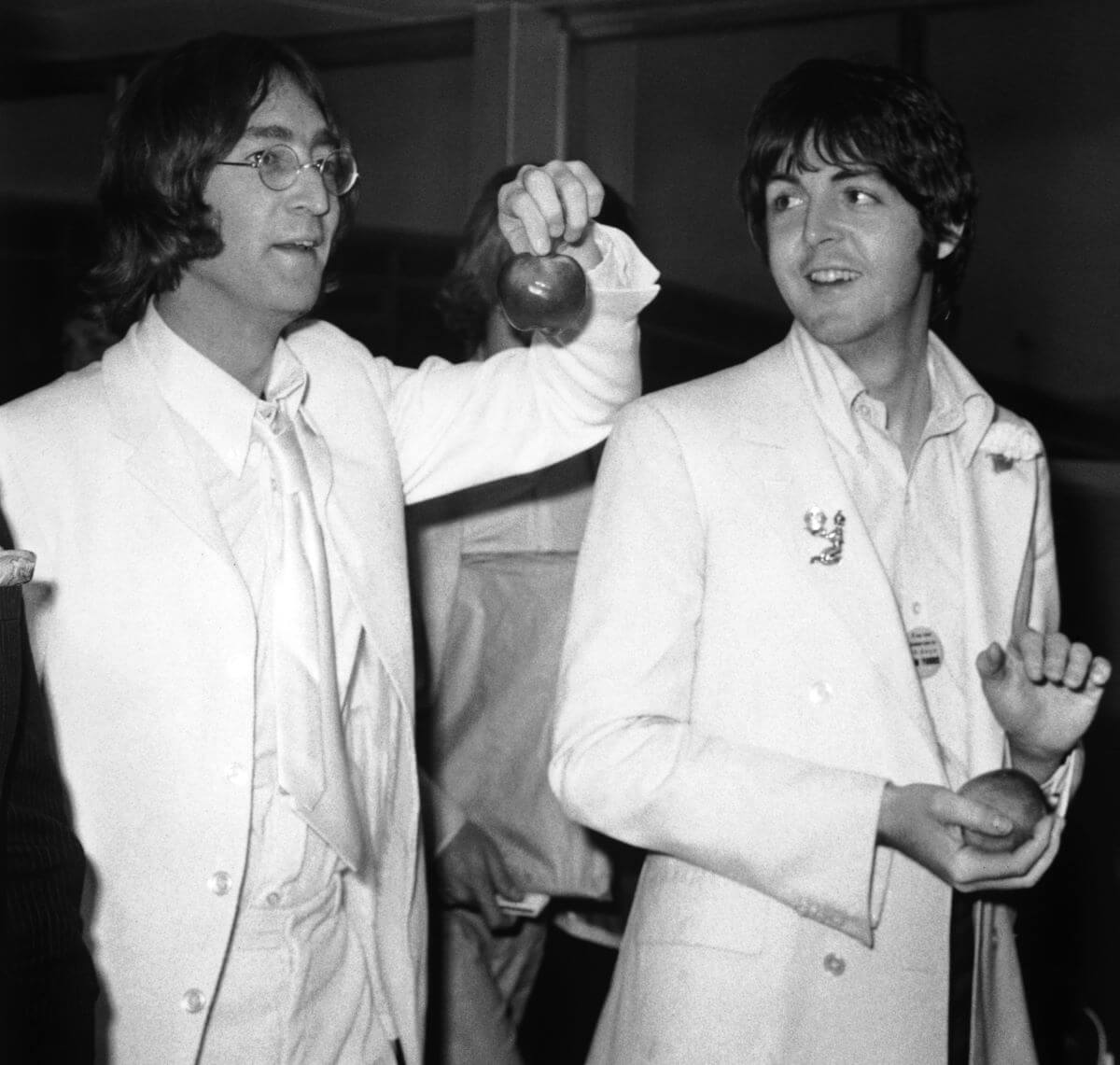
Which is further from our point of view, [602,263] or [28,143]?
[28,143]

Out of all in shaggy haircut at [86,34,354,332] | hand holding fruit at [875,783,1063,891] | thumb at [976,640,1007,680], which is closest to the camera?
hand holding fruit at [875,783,1063,891]

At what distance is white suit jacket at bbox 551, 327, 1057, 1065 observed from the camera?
170 centimetres

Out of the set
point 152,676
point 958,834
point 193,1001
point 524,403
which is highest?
point 524,403

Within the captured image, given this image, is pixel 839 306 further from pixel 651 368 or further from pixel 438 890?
pixel 651 368

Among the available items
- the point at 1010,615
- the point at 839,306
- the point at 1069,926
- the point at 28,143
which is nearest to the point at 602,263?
the point at 839,306

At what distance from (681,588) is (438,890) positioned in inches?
35.7

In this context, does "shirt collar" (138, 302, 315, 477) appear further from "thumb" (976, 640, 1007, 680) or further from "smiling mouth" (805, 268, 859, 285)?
"thumb" (976, 640, 1007, 680)

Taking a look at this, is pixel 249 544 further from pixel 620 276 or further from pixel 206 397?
pixel 620 276

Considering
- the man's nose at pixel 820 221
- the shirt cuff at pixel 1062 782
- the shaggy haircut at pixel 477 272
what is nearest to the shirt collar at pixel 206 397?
the man's nose at pixel 820 221

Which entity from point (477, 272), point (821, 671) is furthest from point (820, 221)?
point (477, 272)

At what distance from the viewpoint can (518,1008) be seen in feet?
8.79

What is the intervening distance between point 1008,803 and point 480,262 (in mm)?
1483

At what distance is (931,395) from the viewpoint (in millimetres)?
2084

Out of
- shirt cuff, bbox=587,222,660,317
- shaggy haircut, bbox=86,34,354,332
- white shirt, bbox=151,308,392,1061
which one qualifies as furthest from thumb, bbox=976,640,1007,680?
shaggy haircut, bbox=86,34,354,332
